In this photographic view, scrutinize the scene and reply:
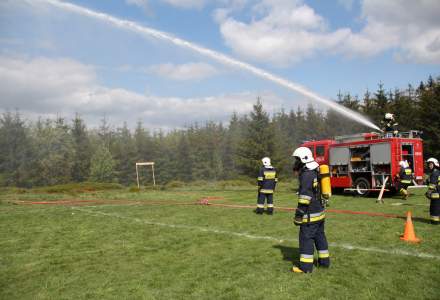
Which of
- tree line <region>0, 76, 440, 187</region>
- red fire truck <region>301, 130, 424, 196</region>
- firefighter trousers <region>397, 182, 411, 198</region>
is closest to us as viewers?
firefighter trousers <region>397, 182, 411, 198</region>

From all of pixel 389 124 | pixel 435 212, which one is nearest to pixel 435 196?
pixel 435 212

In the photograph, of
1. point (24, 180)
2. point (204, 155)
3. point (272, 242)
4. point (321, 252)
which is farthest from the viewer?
point (204, 155)

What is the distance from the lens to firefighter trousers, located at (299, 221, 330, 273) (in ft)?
20.2

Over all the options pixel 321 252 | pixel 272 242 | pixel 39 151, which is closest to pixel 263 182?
pixel 272 242

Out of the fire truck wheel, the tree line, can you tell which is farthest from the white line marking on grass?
the tree line

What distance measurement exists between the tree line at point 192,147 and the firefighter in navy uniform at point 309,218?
4066 cm

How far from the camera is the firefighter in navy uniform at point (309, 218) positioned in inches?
245

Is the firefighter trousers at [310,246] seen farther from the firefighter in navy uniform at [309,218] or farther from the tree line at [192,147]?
the tree line at [192,147]

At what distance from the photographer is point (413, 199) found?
54.2 feet

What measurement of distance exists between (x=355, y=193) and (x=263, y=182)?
27.0 ft

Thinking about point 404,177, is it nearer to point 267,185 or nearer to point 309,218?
point 267,185

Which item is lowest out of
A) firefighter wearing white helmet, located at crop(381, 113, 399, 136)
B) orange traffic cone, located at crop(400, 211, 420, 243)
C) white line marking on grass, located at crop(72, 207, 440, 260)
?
white line marking on grass, located at crop(72, 207, 440, 260)

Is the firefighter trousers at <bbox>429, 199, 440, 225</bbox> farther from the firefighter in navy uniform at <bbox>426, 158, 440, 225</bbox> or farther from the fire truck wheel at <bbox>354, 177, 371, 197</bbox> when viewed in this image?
the fire truck wheel at <bbox>354, 177, 371, 197</bbox>

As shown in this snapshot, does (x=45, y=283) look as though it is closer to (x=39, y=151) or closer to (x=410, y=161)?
(x=410, y=161)
